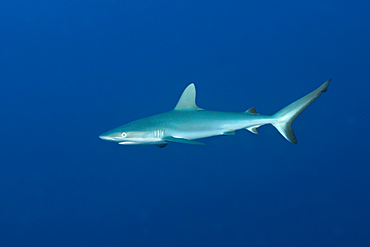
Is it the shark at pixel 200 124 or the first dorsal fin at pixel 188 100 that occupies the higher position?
the first dorsal fin at pixel 188 100

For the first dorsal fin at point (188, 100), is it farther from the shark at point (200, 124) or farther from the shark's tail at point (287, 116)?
the shark's tail at point (287, 116)

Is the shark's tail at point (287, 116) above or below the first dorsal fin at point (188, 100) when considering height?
below

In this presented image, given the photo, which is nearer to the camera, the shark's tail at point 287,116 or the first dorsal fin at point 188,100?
the shark's tail at point 287,116

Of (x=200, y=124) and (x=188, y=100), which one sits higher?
(x=188, y=100)

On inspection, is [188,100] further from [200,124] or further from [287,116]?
[287,116]

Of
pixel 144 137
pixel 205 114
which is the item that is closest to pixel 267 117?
pixel 205 114

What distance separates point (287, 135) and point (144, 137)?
1.99m

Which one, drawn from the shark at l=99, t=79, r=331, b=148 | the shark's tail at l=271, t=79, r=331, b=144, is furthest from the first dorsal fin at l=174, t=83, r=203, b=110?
the shark's tail at l=271, t=79, r=331, b=144

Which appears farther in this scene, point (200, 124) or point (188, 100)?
point (188, 100)

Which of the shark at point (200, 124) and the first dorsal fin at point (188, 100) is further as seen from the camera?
the first dorsal fin at point (188, 100)

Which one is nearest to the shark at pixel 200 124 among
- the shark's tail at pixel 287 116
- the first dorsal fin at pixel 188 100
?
the shark's tail at pixel 287 116

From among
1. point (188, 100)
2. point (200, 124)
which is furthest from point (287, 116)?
point (188, 100)

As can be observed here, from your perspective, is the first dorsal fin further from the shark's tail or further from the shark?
the shark's tail

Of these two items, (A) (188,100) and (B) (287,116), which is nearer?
(B) (287,116)
